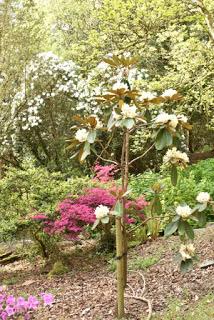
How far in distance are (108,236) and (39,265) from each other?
1146 millimetres

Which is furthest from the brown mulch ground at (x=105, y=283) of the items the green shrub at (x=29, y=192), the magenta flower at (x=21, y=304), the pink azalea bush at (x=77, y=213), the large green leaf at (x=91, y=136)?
the large green leaf at (x=91, y=136)

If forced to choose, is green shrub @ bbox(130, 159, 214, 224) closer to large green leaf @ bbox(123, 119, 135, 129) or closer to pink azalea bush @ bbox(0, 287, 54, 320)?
pink azalea bush @ bbox(0, 287, 54, 320)

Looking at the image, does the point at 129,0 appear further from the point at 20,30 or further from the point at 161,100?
the point at 161,100

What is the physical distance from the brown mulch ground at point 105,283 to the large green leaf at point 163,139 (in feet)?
5.19

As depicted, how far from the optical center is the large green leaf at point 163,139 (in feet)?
11.0

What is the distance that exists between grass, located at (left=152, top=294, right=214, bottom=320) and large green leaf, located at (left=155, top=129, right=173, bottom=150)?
4.65 feet

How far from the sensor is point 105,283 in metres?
5.34

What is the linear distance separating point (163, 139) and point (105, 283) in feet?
8.45

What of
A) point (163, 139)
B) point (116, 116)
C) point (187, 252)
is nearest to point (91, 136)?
point (116, 116)

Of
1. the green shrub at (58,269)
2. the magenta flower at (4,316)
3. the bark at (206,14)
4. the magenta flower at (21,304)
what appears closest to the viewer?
the magenta flower at (4,316)

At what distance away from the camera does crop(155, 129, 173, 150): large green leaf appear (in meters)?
3.34

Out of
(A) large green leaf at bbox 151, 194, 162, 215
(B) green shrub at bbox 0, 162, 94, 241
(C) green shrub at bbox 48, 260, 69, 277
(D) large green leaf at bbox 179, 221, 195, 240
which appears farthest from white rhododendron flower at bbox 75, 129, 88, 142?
(C) green shrub at bbox 48, 260, 69, 277

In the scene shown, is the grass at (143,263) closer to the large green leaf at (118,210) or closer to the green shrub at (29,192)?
the green shrub at (29,192)

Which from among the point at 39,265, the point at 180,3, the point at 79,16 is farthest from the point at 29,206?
the point at 79,16
